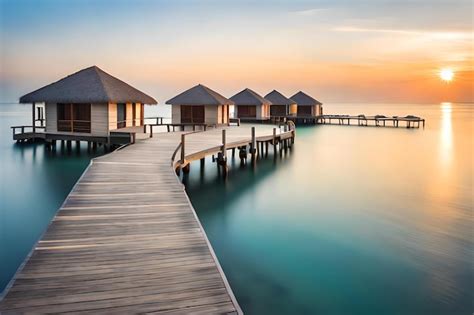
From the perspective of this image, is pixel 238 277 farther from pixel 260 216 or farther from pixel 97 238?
pixel 260 216

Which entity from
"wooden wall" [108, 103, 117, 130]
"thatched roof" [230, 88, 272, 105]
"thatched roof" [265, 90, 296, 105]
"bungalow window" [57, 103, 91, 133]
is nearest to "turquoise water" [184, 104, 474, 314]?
"wooden wall" [108, 103, 117, 130]

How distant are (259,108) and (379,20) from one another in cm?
1795

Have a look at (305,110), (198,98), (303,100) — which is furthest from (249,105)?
(305,110)

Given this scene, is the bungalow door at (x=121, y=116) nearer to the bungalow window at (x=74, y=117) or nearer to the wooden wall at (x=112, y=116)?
the wooden wall at (x=112, y=116)

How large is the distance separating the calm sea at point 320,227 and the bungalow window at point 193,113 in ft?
30.5

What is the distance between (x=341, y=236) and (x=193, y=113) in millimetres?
20711

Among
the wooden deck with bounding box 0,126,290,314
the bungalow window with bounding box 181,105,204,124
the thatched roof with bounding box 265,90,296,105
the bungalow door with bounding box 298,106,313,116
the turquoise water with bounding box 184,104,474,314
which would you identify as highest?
the thatched roof with bounding box 265,90,296,105

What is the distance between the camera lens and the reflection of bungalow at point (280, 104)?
4588cm

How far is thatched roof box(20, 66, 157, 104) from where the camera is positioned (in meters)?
18.9

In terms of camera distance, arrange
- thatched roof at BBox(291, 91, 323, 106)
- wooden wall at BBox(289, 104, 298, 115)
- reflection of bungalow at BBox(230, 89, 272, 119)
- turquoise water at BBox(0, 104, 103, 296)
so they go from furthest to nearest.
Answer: thatched roof at BBox(291, 91, 323, 106) < wooden wall at BBox(289, 104, 298, 115) < reflection of bungalow at BBox(230, 89, 272, 119) < turquoise water at BBox(0, 104, 103, 296)

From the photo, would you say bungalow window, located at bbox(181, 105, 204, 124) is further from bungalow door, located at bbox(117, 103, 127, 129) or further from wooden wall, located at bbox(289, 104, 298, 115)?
wooden wall, located at bbox(289, 104, 298, 115)

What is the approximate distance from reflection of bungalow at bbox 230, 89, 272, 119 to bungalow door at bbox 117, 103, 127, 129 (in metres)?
19.1

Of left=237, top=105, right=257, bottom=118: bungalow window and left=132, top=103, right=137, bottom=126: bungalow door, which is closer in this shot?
left=132, top=103, right=137, bottom=126: bungalow door

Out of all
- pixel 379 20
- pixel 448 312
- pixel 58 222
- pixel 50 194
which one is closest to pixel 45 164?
pixel 50 194
